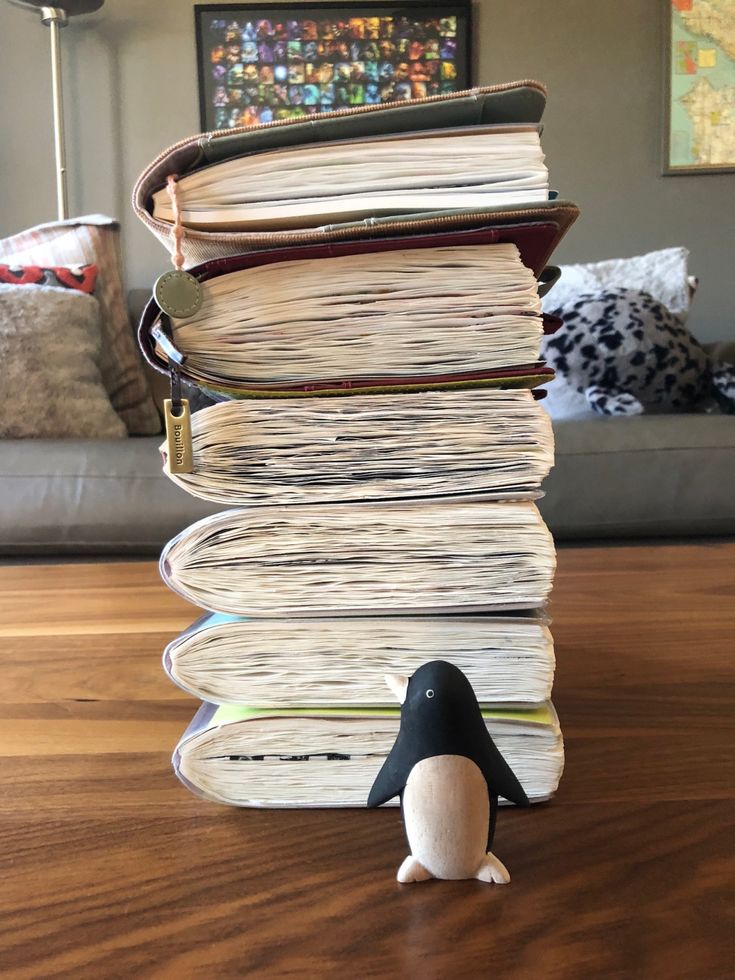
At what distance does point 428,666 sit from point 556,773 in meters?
0.10

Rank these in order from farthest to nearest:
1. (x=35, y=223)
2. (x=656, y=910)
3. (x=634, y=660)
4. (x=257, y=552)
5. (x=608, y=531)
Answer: (x=35, y=223) < (x=608, y=531) < (x=634, y=660) < (x=257, y=552) < (x=656, y=910)

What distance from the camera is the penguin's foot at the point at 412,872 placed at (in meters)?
0.33

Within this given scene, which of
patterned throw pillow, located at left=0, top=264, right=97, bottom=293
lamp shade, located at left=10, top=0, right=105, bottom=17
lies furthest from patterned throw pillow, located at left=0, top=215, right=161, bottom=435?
lamp shade, located at left=10, top=0, right=105, bottom=17

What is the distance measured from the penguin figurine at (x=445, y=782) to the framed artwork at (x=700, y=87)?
10.0 ft

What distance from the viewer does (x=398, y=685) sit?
0.40 metres

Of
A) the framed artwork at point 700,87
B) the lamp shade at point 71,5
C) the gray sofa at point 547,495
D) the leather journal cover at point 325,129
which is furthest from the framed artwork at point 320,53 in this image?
the leather journal cover at point 325,129

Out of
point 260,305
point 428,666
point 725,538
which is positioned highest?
point 260,305

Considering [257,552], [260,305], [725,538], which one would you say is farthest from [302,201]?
[725,538]

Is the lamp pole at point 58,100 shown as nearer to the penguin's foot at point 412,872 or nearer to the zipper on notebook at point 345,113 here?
the zipper on notebook at point 345,113

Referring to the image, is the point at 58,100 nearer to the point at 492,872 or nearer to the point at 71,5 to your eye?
the point at 71,5

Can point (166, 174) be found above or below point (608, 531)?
above

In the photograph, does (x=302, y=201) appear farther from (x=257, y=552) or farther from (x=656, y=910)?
(x=656, y=910)

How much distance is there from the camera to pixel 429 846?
1.09 feet

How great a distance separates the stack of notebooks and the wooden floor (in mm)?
44
